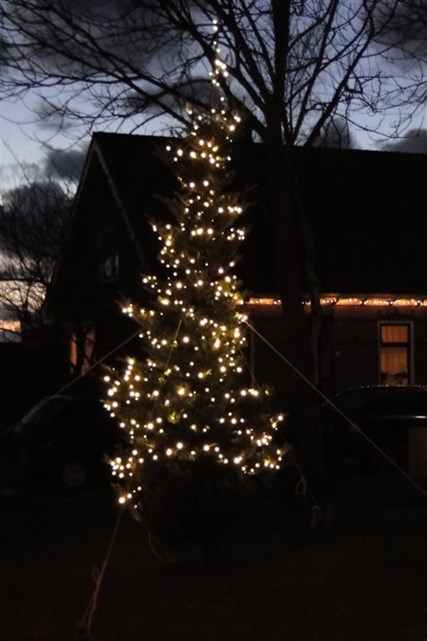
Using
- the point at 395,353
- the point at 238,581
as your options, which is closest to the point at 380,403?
the point at 395,353

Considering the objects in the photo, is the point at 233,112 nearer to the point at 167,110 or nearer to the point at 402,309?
the point at 167,110

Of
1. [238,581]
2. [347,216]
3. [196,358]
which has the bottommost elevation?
[238,581]

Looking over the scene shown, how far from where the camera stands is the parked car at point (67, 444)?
1853 cm

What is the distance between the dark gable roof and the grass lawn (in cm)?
1231

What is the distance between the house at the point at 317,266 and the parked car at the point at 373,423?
4829 millimetres

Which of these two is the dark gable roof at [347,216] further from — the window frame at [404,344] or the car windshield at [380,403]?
the car windshield at [380,403]

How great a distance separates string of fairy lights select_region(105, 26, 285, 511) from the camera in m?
10.8

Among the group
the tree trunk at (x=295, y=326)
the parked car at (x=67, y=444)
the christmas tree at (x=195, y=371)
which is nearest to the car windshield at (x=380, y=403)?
the parked car at (x=67, y=444)

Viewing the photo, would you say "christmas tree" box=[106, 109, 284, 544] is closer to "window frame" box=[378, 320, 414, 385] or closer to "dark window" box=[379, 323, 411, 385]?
"window frame" box=[378, 320, 414, 385]

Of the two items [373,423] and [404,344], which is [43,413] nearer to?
[373,423]

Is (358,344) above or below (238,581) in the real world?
above

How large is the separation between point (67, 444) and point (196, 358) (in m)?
8.07

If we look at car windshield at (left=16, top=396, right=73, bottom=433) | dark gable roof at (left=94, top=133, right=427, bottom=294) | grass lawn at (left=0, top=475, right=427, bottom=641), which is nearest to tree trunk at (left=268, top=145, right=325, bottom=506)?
grass lawn at (left=0, top=475, right=427, bottom=641)

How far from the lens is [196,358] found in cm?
1095
